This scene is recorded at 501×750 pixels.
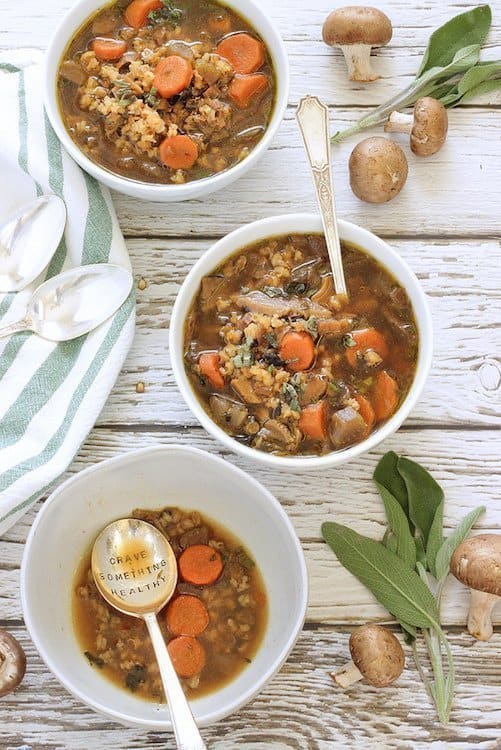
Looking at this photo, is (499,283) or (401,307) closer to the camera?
(401,307)

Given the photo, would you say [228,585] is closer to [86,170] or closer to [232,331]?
[232,331]

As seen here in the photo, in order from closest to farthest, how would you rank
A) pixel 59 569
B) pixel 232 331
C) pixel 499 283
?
pixel 232 331 → pixel 59 569 → pixel 499 283

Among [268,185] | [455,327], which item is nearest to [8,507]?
[268,185]

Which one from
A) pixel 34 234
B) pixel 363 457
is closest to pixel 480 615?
pixel 363 457

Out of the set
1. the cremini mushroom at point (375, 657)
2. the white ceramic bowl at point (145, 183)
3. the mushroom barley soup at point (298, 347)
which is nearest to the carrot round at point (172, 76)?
the white ceramic bowl at point (145, 183)

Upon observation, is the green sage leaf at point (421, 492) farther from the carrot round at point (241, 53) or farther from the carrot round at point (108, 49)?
the carrot round at point (108, 49)
